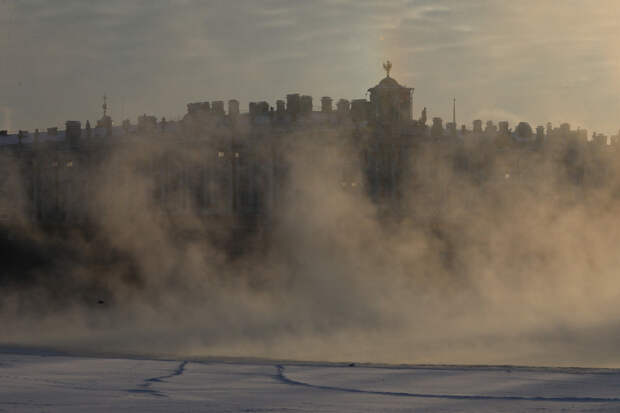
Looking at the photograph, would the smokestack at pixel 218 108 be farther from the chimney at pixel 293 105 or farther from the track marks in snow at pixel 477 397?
the track marks in snow at pixel 477 397

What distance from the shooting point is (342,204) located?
50.0m

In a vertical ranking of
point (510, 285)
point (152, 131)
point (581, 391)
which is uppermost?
point (152, 131)

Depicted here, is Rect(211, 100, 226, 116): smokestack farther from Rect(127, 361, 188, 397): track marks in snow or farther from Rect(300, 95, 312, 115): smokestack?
Rect(127, 361, 188, 397): track marks in snow

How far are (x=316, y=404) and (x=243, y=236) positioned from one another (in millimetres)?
32857

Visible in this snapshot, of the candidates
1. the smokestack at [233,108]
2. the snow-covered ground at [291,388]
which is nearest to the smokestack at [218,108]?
the smokestack at [233,108]

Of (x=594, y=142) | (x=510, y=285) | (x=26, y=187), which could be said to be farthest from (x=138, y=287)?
(x=594, y=142)

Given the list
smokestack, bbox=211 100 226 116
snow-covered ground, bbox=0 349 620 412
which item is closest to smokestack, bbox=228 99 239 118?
smokestack, bbox=211 100 226 116

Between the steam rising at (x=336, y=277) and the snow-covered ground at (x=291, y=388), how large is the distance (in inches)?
201

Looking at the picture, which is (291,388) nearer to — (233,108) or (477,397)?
(477,397)

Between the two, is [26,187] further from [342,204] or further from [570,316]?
[570,316]

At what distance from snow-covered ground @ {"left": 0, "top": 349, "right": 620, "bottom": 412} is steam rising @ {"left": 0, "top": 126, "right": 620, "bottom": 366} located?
5.09 metres

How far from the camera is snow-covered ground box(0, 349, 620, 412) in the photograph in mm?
9477

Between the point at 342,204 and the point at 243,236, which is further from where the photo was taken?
the point at 342,204

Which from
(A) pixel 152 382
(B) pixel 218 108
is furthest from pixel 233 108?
(A) pixel 152 382
